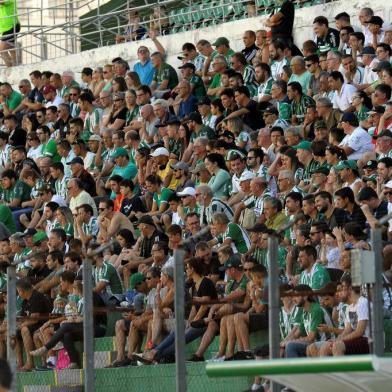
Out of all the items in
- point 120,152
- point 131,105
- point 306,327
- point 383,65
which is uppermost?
point 131,105

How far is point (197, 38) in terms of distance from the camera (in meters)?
23.9

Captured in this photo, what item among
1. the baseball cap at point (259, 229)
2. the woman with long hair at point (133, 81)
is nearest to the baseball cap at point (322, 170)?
the baseball cap at point (259, 229)

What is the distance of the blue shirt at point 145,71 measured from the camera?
2303cm

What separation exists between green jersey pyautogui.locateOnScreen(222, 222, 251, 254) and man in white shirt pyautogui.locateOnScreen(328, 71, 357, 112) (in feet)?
10.0

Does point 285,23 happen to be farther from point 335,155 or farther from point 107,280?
point 107,280

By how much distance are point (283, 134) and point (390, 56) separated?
1.74 meters

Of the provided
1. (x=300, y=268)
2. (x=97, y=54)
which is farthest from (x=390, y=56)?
(x=97, y=54)

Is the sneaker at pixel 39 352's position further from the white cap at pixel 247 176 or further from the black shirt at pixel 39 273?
the white cap at pixel 247 176

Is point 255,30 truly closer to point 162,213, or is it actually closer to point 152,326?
point 162,213

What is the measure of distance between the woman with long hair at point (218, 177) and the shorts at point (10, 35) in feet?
39.1

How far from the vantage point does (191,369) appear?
1227cm

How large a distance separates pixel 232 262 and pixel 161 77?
9.22 metres

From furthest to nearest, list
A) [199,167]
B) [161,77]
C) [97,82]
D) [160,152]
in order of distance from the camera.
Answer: [97,82], [161,77], [160,152], [199,167]

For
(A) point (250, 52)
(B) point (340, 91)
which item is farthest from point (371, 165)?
(A) point (250, 52)
